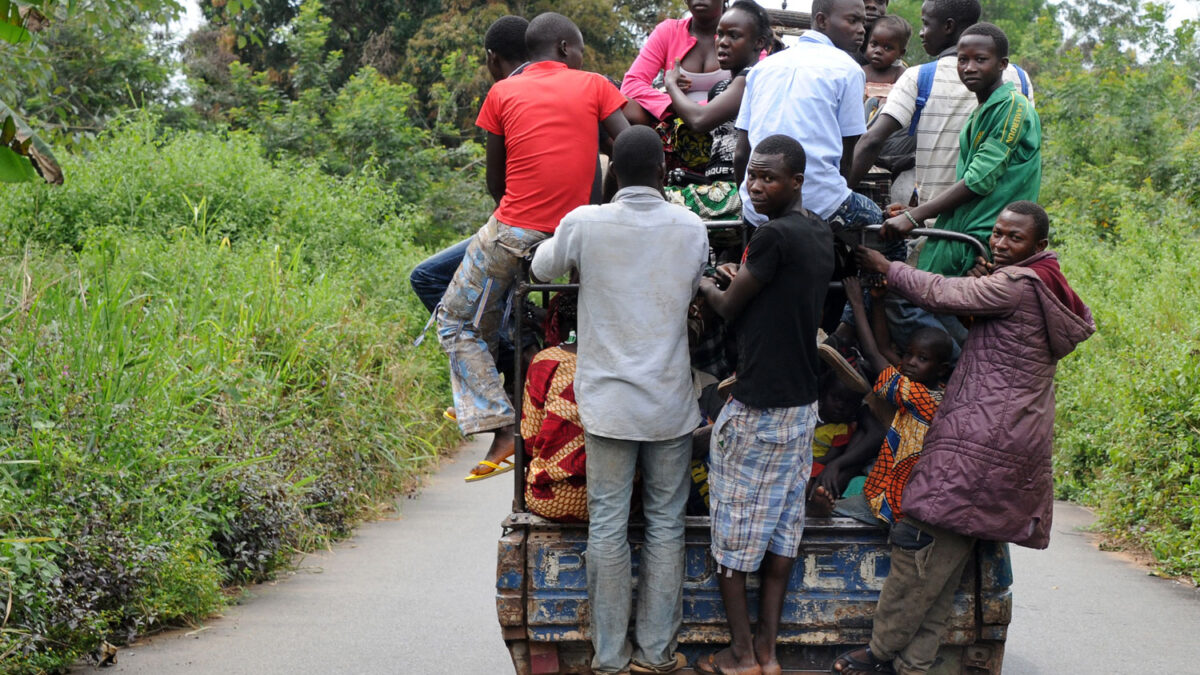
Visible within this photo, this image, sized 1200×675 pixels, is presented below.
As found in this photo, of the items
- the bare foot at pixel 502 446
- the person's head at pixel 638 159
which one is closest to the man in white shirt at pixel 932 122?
the person's head at pixel 638 159

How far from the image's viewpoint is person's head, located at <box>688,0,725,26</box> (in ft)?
19.7

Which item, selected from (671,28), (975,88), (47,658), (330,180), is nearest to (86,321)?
(47,658)

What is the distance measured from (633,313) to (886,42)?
2.92 meters

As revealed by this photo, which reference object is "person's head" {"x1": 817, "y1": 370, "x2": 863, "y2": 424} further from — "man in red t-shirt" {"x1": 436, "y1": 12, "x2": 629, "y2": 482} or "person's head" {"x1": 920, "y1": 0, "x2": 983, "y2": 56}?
"person's head" {"x1": 920, "y1": 0, "x2": 983, "y2": 56}

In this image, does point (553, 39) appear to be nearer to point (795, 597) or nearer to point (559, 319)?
point (559, 319)

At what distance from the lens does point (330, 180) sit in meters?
15.1

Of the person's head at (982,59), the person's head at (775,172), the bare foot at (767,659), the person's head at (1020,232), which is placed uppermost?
the person's head at (982,59)

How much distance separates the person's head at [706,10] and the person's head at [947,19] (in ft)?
3.29

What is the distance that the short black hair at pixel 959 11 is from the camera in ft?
20.1

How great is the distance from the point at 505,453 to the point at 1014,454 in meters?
2.32

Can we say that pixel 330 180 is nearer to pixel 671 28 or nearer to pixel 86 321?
pixel 86 321

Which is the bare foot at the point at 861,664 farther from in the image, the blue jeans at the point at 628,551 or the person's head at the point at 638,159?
the person's head at the point at 638,159

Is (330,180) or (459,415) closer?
(459,415)

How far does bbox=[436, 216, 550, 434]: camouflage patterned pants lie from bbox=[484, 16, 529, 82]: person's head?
32.8 inches
